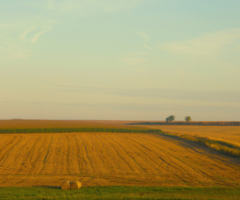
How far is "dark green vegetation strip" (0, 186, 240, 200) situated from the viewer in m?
12.9

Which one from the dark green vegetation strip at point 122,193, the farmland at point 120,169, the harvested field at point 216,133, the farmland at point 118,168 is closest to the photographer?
the dark green vegetation strip at point 122,193

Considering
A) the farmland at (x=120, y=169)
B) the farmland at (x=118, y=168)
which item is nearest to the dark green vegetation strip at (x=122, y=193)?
the farmland at (x=120, y=169)

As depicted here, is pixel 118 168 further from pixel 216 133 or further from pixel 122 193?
pixel 216 133

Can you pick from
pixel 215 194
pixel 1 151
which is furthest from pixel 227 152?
pixel 1 151

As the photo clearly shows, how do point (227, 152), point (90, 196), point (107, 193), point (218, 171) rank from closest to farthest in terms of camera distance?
1. point (90, 196)
2. point (107, 193)
3. point (218, 171)
4. point (227, 152)

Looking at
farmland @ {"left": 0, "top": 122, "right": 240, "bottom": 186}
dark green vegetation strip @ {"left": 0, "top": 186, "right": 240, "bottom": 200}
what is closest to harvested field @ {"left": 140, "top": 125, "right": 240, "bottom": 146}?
farmland @ {"left": 0, "top": 122, "right": 240, "bottom": 186}

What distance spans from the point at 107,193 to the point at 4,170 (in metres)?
11.2

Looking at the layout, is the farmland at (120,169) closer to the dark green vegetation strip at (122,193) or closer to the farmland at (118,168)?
the farmland at (118,168)

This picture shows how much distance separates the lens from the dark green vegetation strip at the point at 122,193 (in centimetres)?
1286

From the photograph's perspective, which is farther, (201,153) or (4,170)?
(201,153)

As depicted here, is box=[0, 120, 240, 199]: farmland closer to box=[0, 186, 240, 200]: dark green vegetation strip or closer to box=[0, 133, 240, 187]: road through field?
box=[0, 133, 240, 187]: road through field

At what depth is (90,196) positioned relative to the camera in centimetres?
1297

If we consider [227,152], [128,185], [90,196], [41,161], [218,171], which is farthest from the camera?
[227,152]

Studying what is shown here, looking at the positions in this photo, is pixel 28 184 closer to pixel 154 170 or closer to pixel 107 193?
pixel 107 193
